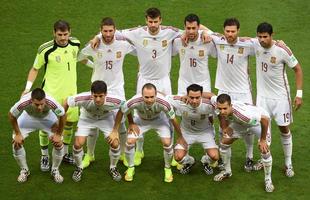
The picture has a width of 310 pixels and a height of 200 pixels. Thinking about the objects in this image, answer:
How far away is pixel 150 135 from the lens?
12312 mm

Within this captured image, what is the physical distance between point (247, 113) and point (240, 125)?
1.54 feet

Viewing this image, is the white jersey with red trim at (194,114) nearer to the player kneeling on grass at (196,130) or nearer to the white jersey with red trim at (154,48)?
the player kneeling on grass at (196,130)

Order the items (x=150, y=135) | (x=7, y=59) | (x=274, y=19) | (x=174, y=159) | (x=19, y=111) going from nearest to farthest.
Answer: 1. (x=19, y=111)
2. (x=174, y=159)
3. (x=150, y=135)
4. (x=7, y=59)
5. (x=274, y=19)

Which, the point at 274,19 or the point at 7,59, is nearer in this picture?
the point at 7,59

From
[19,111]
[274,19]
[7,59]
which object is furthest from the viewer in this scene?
[274,19]

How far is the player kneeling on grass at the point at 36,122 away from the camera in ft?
33.4

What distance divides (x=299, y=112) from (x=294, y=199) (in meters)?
2.92

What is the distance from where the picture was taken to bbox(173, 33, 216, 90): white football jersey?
36.0 ft

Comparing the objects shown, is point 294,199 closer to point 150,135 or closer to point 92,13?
point 150,135

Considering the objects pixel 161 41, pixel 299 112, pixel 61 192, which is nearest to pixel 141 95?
pixel 161 41

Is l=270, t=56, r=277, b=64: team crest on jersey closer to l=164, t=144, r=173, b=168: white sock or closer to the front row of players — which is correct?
the front row of players

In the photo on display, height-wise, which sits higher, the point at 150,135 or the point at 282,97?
the point at 282,97

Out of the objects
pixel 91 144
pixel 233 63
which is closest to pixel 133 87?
pixel 91 144

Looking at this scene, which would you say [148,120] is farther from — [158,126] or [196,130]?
[196,130]
